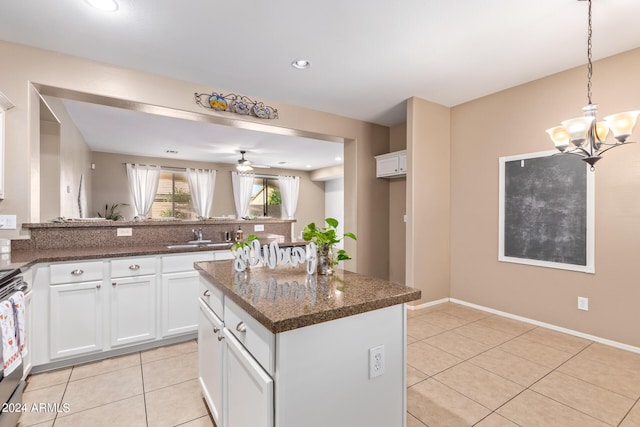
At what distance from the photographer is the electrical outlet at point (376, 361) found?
4.25ft

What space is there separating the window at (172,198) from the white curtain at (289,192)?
2647mm

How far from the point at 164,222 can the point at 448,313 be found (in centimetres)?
358

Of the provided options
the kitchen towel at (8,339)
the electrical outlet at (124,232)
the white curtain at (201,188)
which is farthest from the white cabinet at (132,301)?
the white curtain at (201,188)

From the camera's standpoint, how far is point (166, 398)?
2.06m

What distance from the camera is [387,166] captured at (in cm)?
450

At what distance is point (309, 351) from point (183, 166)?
7741 mm

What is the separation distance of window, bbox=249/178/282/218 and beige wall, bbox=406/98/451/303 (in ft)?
20.0

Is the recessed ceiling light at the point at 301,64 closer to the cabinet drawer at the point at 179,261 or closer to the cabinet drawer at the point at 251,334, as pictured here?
the cabinet drawer at the point at 179,261

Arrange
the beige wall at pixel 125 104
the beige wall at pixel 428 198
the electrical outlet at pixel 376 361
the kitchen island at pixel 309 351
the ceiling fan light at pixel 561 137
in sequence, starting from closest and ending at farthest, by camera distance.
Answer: the kitchen island at pixel 309 351, the electrical outlet at pixel 376 361, the ceiling fan light at pixel 561 137, the beige wall at pixel 125 104, the beige wall at pixel 428 198

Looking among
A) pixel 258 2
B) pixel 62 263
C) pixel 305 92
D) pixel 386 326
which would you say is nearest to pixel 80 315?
pixel 62 263

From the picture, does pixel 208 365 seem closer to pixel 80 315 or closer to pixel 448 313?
pixel 80 315

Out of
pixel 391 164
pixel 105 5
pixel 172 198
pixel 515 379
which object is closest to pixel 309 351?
pixel 515 379

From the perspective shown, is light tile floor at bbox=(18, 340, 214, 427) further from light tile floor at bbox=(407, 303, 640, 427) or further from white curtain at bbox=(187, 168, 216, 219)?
white curtain at bbox=(187, 168, 216, 219)

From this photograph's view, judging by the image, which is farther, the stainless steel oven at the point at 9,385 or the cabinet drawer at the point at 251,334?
the stainless steel oven at the point at 9,385
